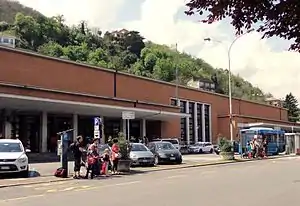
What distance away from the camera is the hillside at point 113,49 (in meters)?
127

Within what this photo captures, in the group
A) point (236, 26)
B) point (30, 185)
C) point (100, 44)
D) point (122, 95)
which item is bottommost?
point (30, 185)

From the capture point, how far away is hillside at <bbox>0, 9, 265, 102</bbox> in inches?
4998

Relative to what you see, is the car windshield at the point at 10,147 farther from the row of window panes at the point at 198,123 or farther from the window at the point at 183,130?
the window at the point at 183,130

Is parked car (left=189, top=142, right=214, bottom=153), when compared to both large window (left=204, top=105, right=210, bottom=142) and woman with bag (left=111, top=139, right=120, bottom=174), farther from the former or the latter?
woman with bag (left=111, top=139, right=120, bottom=174)

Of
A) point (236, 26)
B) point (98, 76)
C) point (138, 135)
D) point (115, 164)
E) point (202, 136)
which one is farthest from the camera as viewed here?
point (202, 136)

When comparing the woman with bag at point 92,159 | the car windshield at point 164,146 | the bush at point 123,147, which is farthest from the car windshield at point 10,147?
the car windshield at point 164,146

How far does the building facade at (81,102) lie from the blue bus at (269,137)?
10546mm

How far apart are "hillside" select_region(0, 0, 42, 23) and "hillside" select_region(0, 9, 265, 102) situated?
14831 millimetres

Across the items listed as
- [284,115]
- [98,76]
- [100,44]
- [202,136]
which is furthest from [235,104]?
[100,44]

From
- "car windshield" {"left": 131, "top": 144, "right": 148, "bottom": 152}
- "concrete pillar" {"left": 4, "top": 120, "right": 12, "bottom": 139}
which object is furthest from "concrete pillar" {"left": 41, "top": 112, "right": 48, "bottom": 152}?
"car windshield" {"left": 131, "top": 144, "right": 148, "bottom": 152}

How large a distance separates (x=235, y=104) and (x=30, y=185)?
64.9m

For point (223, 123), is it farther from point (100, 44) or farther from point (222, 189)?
point (100, 44)

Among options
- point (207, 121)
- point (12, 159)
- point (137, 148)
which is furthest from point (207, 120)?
point (12, 159)

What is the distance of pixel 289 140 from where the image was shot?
5391cm
